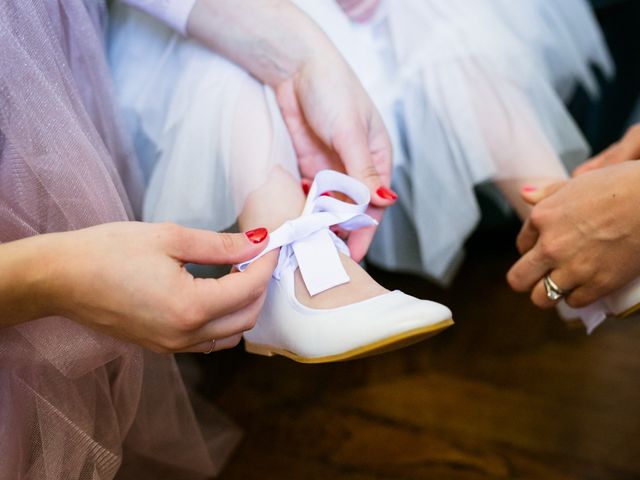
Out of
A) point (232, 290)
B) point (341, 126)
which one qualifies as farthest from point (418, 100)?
point (232, 290)

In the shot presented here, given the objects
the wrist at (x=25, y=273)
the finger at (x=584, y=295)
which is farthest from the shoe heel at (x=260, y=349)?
the finger at (x=584, y=295)

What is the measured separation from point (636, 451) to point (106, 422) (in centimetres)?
66

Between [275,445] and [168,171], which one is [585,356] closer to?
[275,445]

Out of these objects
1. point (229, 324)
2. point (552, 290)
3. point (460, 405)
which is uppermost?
point (229, 324)

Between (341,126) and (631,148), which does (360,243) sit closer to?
(341,126)

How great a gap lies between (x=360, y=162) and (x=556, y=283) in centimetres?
24

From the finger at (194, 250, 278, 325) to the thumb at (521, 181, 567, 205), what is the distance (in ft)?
1.05

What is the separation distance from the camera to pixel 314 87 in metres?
0.65

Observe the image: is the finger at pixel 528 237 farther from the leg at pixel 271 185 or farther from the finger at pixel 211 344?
the finger at pixel 211 344

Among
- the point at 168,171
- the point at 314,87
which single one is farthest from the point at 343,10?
the point at 168,171

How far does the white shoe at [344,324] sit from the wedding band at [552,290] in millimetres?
185

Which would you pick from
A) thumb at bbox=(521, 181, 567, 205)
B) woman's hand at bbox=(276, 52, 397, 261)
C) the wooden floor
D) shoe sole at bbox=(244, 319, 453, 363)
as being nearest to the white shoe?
shoe sole at bbox=(244, 319, 453, 363)

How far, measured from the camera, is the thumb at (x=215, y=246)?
0.49 metres

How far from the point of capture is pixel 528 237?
27.1 inches
